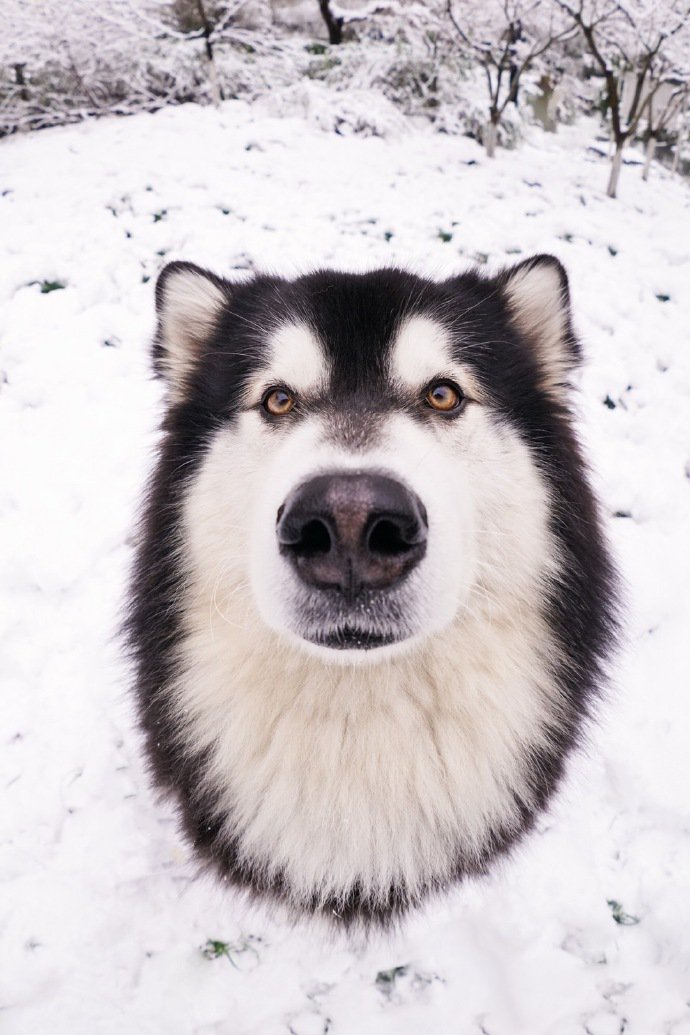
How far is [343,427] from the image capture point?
1337 mm

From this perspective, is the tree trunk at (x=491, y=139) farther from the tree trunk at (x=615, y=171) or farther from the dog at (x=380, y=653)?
the dog at (x=380, y=653)

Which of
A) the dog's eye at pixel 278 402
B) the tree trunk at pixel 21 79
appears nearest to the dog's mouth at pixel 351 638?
the dog's eye at pixel 278 402

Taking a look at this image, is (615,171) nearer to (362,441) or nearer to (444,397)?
(444,397)

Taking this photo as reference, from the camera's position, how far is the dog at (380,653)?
151 centimetres

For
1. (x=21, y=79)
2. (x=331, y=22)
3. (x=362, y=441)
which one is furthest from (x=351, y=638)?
(x=331, y=22)

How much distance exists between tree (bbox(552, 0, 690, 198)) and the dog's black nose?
781cm

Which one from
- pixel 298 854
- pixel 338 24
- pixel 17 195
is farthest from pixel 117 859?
pixel 338 24

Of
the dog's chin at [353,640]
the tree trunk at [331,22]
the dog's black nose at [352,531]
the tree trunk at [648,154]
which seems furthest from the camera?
the tree trunk at [331,22]

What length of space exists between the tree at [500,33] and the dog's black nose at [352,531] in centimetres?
872

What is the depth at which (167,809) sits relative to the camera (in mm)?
A: 2207

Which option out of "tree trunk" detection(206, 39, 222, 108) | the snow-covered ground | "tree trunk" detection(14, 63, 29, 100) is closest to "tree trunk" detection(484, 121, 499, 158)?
the snow-covered ground

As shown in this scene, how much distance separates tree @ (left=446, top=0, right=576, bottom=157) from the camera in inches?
315

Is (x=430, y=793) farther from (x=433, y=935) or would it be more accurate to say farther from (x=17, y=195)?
(x=17, y=195)

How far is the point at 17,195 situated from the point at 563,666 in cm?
694
